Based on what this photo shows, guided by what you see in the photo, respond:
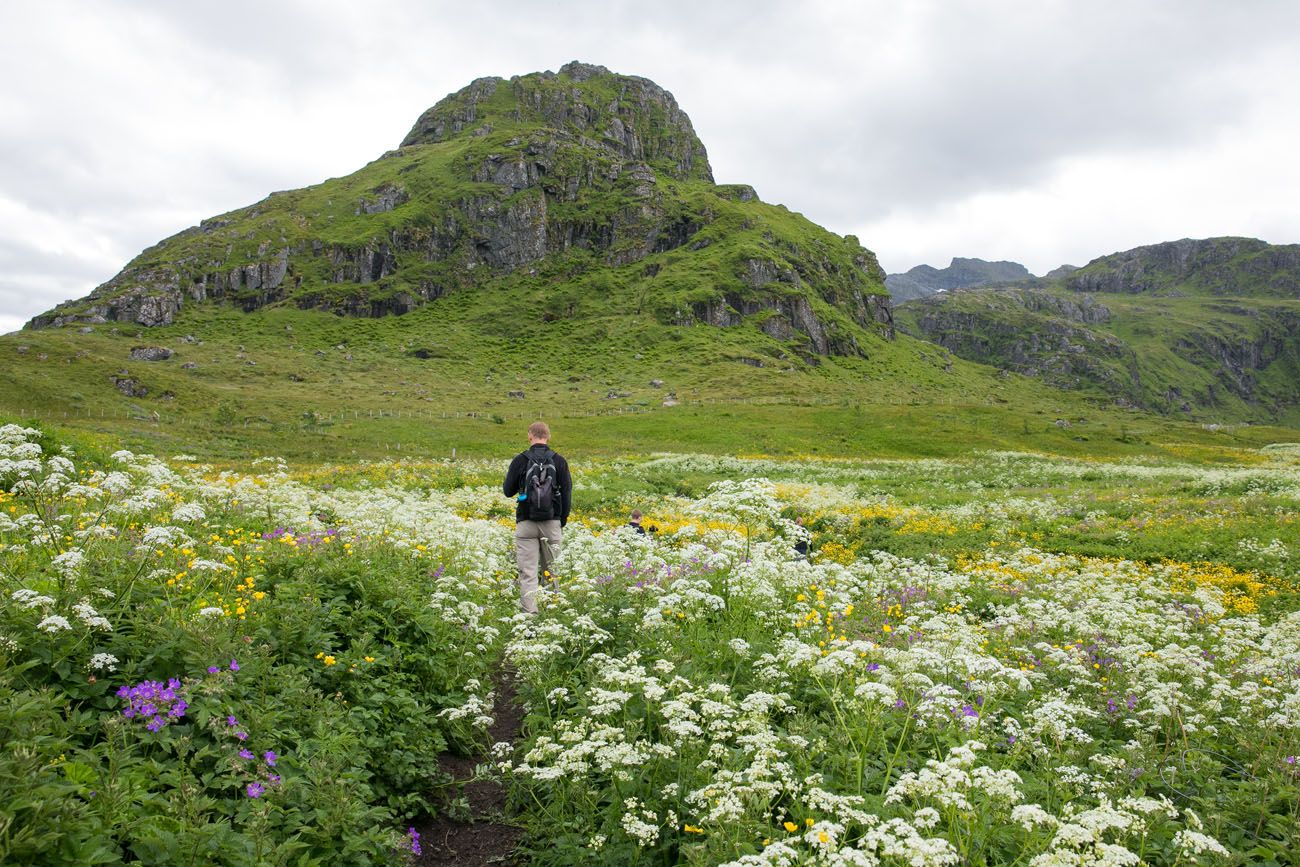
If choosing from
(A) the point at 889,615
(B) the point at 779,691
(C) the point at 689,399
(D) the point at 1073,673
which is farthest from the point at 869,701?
(C) the point at 689,399

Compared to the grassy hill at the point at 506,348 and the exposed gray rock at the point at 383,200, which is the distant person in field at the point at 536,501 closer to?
the grassy hill at the point at 506,348

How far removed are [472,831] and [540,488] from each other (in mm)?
5496

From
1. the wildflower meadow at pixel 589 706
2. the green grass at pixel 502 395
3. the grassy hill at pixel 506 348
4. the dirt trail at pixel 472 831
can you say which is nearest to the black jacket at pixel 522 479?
the wildflower meadow at pixel 589 706

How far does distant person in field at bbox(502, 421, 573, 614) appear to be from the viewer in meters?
10.6

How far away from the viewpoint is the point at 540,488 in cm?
1061

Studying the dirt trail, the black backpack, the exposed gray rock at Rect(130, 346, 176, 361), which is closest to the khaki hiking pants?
the black backpack

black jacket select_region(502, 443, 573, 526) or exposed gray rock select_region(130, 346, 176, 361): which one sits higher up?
exposed gray rock select_region(130, 346, 176, 361)

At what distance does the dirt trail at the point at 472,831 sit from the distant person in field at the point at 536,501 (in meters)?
3.80

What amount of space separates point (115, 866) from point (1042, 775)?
21.8 ft

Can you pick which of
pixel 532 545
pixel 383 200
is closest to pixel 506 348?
pixel 383 200

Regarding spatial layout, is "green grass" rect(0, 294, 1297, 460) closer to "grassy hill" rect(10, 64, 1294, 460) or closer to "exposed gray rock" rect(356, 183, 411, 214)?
"grassy hill" rect(10, 64, 1294, 460)

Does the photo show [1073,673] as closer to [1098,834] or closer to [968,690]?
[968,690]

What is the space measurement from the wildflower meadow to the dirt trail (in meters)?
0.17

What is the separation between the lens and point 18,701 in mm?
3693
